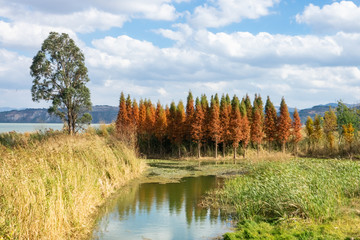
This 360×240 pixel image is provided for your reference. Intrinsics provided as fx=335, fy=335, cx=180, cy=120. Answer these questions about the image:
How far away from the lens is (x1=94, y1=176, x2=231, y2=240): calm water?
10609 mm

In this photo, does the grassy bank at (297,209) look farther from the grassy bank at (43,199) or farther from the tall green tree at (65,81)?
the tall green tree at (65,81)

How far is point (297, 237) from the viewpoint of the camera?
8.72m

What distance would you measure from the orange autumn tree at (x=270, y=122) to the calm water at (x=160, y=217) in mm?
22861

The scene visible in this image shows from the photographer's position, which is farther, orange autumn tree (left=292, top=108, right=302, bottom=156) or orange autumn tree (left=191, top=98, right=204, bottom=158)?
orange autumn tree (left=292, top=108, right=302, bottom=156)

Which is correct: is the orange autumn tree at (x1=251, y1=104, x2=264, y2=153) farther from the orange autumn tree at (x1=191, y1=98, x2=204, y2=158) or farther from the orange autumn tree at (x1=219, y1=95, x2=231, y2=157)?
the orange autumn tree at (x1=191, y1=98, x2=204, y2=158)

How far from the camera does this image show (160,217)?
12641 millimetres

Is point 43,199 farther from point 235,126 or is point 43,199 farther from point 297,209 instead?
point 235,126

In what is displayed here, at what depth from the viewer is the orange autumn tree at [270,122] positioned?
3916 centimetres

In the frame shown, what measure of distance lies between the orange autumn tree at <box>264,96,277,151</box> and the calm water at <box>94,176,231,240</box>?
2286cm

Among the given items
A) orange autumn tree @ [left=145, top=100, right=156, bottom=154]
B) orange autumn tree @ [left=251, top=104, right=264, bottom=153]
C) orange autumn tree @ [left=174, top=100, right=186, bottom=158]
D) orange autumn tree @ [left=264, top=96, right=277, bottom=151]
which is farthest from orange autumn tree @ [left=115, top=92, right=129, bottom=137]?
orange autumn tree @ [left=264, top=96, right=277, bottom=151]

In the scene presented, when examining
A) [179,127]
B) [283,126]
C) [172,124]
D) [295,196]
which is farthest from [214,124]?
[295,196]

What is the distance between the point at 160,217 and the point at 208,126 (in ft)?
83.0

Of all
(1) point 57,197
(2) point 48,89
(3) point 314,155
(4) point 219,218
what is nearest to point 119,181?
(4) point 219,218

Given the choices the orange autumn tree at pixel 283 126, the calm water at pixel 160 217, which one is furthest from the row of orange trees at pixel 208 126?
the calm water at pixel 160 217
